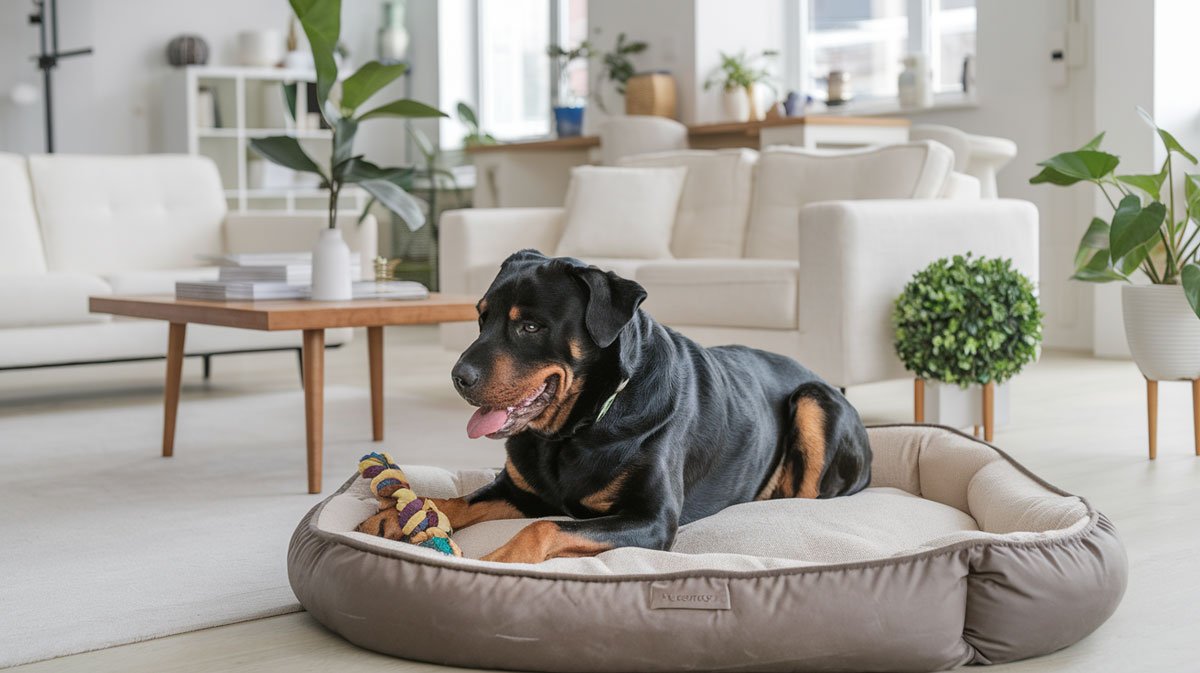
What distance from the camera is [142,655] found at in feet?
5.79

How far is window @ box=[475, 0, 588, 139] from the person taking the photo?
27.6 feet

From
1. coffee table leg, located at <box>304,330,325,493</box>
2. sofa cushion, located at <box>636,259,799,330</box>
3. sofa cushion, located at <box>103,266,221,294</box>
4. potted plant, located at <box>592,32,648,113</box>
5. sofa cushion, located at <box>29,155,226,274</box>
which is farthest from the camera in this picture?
potted plant, located at <box>592,32,648,113</box>

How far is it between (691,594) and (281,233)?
12.0ft

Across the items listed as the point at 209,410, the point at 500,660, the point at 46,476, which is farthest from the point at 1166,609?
the point at 209,410

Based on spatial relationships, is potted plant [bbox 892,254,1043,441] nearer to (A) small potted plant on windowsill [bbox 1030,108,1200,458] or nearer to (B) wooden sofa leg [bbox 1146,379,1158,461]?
(A) small potted plant on windowsill [bbox 1030,108,1200,458]

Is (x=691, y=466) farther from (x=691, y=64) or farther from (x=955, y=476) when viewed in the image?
(x=691, y=64)

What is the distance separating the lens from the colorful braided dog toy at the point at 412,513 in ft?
6.27

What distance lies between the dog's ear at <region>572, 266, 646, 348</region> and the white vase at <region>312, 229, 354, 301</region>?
153 centimetres

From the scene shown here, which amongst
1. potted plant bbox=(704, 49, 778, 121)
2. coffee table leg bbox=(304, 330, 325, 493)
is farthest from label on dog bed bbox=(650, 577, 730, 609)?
potted plant bbox=(704, 49, 778, 121)

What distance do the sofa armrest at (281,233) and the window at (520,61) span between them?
142 inches

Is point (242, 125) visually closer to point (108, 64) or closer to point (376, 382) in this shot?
point (108, 64)

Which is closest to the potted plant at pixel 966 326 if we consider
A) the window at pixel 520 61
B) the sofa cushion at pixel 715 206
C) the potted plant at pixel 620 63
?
the sofa cushion at pixel 715 206

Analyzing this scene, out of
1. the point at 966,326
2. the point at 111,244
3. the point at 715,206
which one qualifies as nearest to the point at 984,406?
the point at 966,326

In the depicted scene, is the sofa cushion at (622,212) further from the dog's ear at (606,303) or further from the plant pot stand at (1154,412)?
the dog's ear at (606,303)
